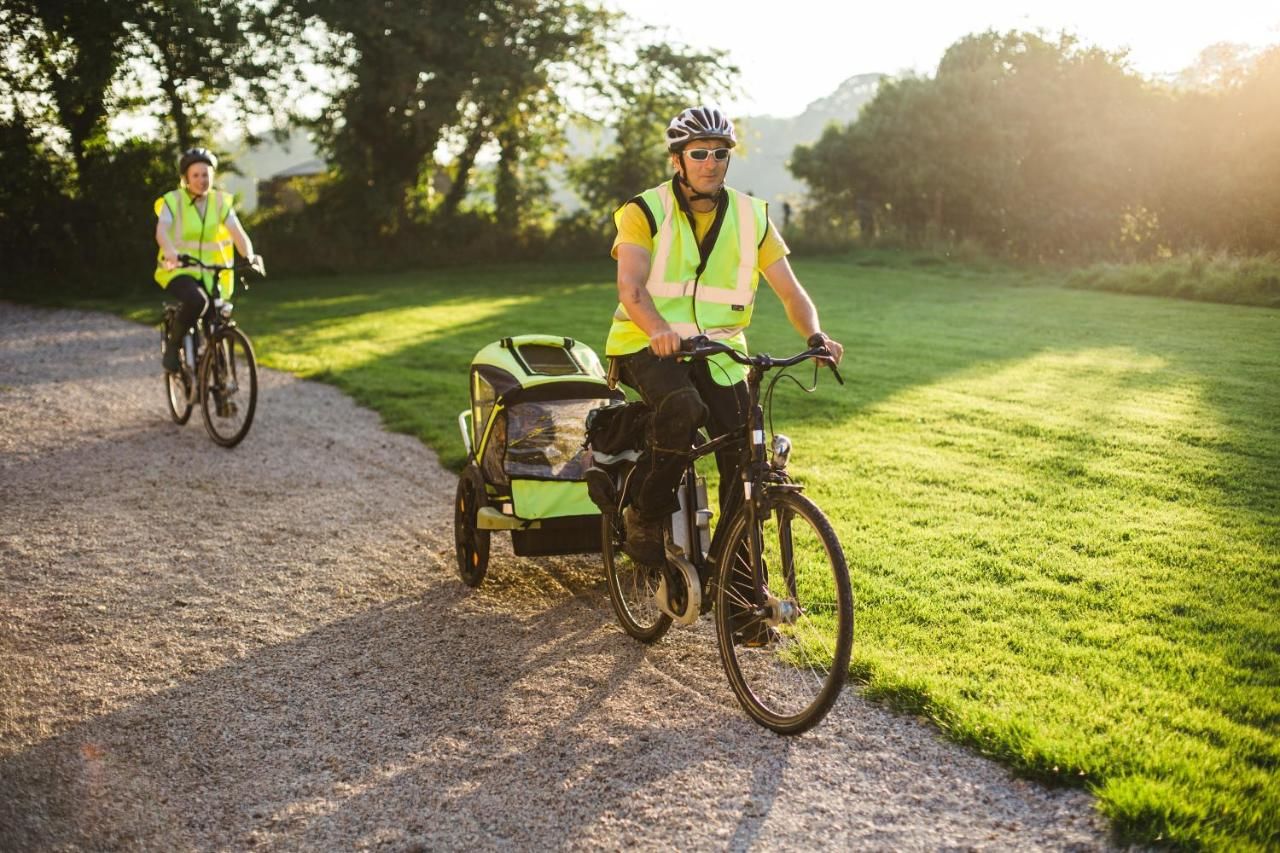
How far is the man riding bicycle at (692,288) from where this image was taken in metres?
4.18

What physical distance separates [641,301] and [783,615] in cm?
129

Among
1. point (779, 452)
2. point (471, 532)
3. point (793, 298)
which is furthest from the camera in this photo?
point (471, 532)

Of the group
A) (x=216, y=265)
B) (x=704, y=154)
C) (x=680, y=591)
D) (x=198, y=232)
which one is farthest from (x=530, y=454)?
(x=198, y=232)

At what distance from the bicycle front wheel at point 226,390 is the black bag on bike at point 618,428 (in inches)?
193

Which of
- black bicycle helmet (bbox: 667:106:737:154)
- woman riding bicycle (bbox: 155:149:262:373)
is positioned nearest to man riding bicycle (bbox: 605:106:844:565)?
black bicycle helmet (bbox: 667:106:737:154)

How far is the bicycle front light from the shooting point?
156 inches

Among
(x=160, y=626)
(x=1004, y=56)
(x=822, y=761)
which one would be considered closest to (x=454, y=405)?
(x=160, y=626)

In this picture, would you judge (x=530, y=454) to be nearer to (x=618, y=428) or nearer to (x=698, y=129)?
(x=618, y=428)

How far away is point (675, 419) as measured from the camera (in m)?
4.16

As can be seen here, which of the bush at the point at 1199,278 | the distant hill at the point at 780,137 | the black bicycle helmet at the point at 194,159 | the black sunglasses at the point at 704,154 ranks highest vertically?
the distant hill at the point at 780,137

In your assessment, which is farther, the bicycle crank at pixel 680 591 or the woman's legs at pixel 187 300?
the woman's legs at pixel 187 300

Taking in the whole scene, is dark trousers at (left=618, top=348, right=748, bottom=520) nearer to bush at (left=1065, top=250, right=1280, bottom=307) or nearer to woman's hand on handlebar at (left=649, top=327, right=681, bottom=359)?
woman's hand on handlebar at (left=649, top=327, right=681, bottom=359)

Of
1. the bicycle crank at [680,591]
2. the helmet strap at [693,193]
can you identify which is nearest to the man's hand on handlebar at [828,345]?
the helmet strap at [693,193]

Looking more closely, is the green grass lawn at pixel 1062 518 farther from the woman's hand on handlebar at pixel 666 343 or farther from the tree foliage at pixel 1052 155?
the tree foliage at pixel 1052 155
